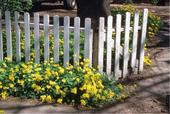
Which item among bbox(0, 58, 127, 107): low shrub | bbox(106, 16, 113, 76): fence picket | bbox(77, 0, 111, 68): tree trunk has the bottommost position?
bbox(0, 58, 127, 107): low shrub

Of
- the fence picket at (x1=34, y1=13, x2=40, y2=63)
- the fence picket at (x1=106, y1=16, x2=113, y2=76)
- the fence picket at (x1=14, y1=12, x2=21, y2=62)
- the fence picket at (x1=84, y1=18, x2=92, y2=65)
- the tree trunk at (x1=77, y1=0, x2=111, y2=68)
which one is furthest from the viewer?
the tree trunk at (x1=77, y1=0, x2=111, y2=68)

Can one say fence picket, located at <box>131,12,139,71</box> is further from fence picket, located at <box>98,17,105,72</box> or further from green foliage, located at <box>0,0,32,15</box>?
green foliage, located at <box>0,0,32,15</box>

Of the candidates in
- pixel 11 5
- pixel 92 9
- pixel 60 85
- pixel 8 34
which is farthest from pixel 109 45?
pixel 11 5

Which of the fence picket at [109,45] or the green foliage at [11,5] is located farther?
the green foliage at [11,5]

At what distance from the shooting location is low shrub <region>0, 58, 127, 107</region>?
5059 millimetres

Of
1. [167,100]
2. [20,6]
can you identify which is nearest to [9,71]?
[167,100]

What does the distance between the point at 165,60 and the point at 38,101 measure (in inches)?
125

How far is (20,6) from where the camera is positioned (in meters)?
9.38

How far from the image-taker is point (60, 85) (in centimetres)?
524

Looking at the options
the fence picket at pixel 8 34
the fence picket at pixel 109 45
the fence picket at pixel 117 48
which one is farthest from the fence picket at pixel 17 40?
the fence picket at pixel 117 48

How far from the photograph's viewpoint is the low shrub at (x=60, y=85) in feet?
16.6

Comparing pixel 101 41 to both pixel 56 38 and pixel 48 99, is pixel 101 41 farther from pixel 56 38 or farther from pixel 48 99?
pixel 48 99

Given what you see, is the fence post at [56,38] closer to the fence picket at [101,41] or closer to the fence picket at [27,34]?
the fence picket at [27,34]

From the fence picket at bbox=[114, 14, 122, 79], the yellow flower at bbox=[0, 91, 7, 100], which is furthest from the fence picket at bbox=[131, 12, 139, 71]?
the yellow flower at bbox=[0, 91, 7, 100]
